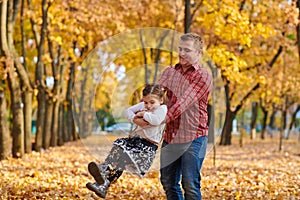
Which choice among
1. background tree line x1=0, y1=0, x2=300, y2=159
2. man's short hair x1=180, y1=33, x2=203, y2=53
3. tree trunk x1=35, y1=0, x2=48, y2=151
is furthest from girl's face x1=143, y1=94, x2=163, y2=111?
tree trunk x1=35, y1=0, x2=48, y2=151

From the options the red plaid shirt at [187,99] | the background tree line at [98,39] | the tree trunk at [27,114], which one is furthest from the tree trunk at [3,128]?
the red plaid shirt at [187,99]

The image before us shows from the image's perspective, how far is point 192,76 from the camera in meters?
6.61

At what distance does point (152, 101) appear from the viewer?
6336mm

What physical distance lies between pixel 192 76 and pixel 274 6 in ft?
58.8

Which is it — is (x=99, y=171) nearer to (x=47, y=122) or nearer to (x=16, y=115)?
(x=16, y=115)

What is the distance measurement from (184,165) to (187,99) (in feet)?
2.52

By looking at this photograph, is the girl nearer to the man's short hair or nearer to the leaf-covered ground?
the man's short hair

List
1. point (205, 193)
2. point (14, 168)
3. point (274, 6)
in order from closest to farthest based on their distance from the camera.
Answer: point (205, 193), point (14, 168), point (274, 6)

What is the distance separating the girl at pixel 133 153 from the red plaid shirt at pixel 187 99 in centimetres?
18

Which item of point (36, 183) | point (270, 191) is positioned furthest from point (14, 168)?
point (270, 191)

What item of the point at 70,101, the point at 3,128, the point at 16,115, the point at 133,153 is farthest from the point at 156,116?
the point at 70,101

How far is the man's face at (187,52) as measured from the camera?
6504 mm

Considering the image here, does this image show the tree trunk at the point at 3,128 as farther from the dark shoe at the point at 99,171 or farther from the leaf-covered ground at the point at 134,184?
the dark shoe at the point at 99,171

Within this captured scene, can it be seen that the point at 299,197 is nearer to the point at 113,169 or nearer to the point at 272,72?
the point at 113,169
